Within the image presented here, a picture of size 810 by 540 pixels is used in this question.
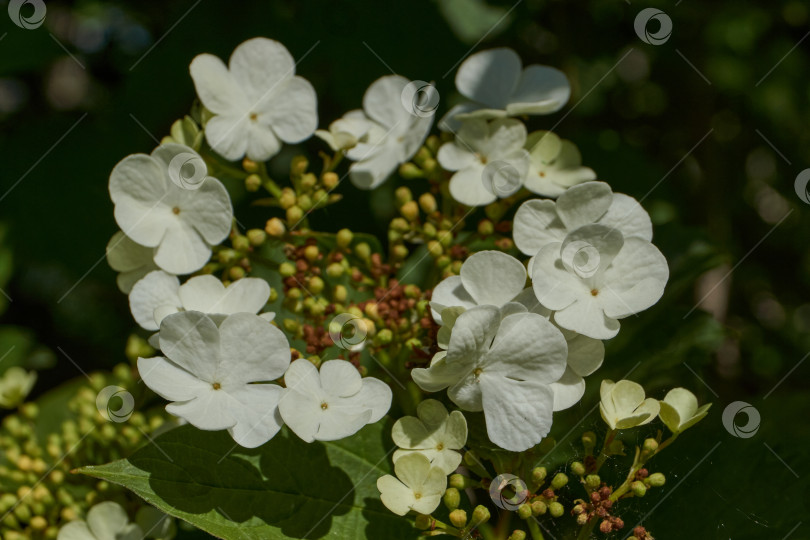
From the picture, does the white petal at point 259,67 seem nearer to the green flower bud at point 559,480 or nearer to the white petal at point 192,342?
the white petal at point 192,342

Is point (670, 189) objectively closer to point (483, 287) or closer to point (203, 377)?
point (483, 287)

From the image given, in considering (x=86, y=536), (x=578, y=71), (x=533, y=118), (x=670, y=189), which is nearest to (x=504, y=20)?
(x=533, y=118)

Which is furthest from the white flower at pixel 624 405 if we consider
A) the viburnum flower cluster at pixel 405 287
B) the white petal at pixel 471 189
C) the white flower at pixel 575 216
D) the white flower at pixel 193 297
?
the white flower at pixel 193 297

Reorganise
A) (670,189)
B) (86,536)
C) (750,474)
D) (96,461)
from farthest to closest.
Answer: (670,189) < (96,461) < (86,536) < (750,474)

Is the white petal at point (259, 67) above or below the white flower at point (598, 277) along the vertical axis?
below

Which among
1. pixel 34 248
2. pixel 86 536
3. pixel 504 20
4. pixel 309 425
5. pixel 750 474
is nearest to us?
pixel 309 425

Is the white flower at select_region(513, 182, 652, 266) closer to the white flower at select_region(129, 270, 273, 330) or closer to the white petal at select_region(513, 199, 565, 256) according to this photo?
the white petal at select_region(513, 199, 565, 256)

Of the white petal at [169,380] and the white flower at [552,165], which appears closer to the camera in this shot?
the white petal at [169,380]
